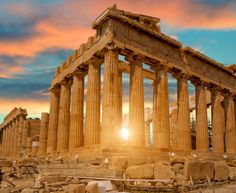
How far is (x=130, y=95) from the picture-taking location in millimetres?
24844

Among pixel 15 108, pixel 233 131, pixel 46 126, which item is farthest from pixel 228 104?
pixel 15 108

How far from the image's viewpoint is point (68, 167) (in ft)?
62.6

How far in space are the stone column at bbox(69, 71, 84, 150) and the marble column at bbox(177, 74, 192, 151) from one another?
9211 mm

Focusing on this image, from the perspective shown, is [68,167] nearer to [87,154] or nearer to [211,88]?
[87,154]

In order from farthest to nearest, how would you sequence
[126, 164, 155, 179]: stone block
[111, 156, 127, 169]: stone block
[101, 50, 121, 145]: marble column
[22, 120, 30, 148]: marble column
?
[22, 120, 30, 148]: marble column
[101, 50, 121, 145]: marble column
[111, 156, 127, 169]: stone block
[126, 164, 155, 179]: stone block

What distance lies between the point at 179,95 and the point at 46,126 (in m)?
18.0

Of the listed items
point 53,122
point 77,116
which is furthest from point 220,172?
point 53,122

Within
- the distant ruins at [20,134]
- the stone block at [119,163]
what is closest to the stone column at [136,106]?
the stone block at [119,163]

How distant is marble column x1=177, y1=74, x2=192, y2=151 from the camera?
2855 cm

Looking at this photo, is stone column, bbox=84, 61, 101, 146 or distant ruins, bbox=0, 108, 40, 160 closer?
stone column, bbox=84, 61, 101, 146

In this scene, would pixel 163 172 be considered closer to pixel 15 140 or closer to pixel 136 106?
pixel 136 106

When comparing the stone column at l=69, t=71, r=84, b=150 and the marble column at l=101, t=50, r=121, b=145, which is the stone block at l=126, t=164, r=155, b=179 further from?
the stone column at l=69, t=71, r=84, b=150

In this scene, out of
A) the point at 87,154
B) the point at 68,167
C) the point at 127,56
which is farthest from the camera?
the point at 127,56

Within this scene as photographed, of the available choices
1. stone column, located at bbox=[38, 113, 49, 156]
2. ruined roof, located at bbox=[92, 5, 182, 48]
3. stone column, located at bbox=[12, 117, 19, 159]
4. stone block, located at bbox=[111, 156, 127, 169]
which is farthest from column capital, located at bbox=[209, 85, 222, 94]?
stone column, located at bbox=[12, 117, 19, 159]
